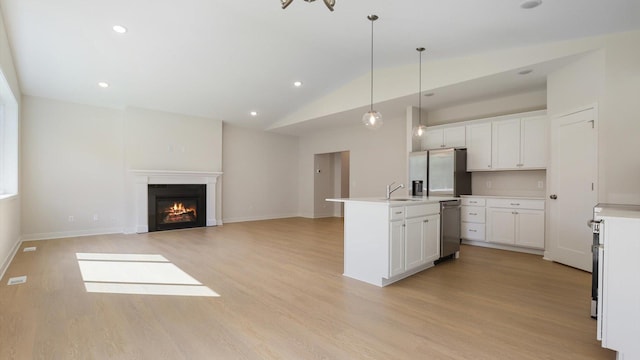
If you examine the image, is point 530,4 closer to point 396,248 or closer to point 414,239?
point 414,239

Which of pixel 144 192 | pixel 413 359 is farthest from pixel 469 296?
pixel 144 192

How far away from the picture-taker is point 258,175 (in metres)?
8.98

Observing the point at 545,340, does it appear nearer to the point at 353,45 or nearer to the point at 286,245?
the point at 286,245

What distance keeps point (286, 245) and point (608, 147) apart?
4.59m

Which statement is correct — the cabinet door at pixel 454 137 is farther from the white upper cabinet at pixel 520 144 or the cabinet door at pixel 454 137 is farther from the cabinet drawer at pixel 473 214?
the cabinet drawer at pixel 473 214

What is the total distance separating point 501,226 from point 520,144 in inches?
54.6

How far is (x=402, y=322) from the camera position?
7.95ft

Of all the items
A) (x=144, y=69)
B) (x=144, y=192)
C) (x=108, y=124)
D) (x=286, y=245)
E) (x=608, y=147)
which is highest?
(x=144, y=69)

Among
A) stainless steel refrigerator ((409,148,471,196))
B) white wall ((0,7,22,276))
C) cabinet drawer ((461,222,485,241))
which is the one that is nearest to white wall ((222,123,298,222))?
white wall ((0,7,22,276))

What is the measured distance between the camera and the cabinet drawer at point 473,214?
5.36 metres

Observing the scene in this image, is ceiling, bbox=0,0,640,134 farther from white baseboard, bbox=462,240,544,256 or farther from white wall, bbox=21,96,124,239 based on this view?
white baseboard, bbox=462,240,544,256

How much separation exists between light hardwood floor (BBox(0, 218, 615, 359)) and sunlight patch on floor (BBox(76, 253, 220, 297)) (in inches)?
4.9

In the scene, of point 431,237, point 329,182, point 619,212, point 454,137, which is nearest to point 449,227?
point 431,237

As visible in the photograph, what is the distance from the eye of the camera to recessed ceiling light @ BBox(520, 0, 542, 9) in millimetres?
3059
